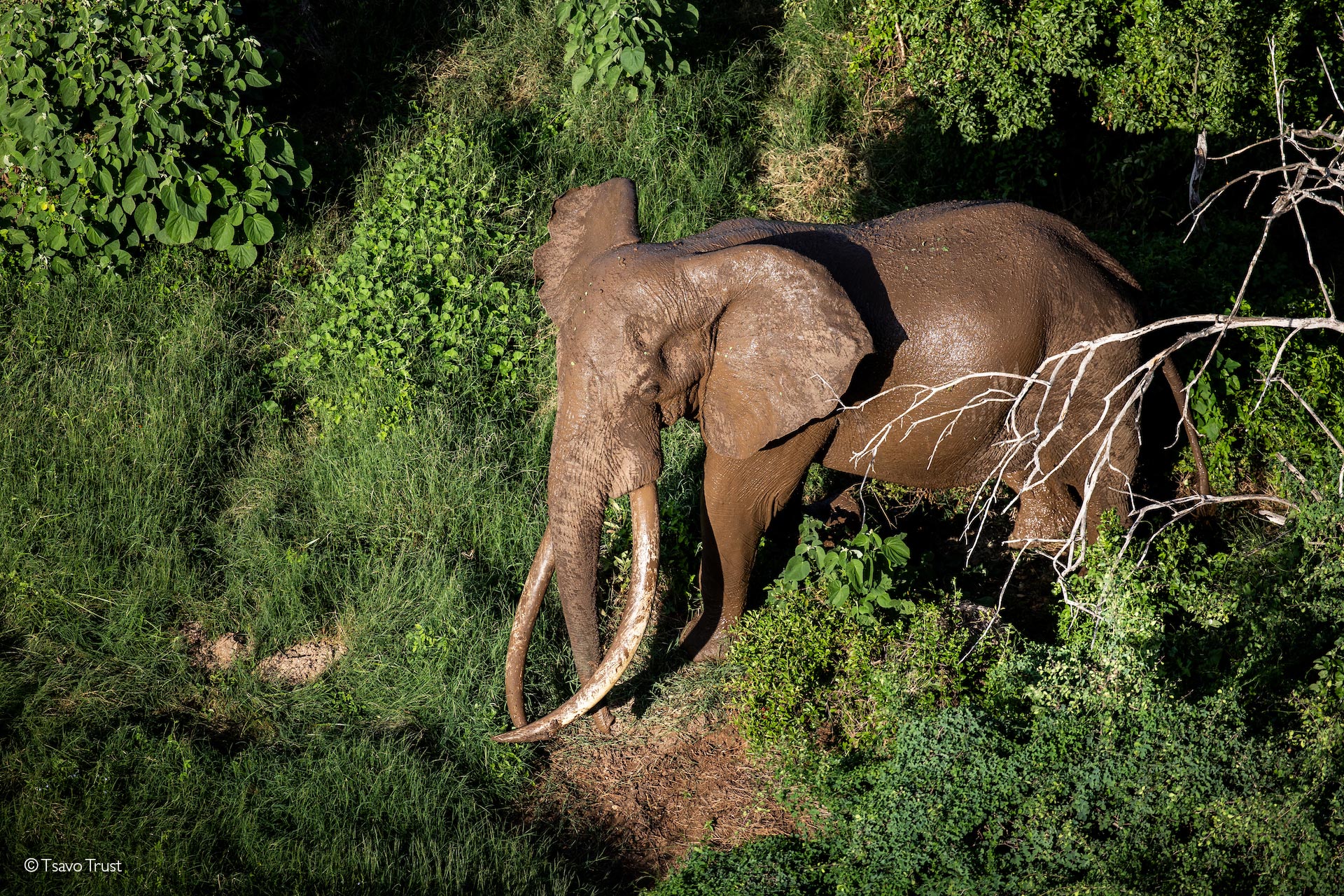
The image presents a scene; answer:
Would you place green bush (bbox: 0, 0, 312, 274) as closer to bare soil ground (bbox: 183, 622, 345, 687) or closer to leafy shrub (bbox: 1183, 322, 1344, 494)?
bare soil ground (bbox: 183, 622, 345, 687)

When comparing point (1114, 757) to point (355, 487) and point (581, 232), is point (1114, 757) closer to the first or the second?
point (581, 232)

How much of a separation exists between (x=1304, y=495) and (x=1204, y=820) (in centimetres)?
218

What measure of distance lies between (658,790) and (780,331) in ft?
7.41

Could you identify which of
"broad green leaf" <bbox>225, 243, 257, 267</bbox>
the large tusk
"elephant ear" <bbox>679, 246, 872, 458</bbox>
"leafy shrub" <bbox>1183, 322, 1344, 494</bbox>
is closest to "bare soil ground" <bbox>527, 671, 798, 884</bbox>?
the large tusk

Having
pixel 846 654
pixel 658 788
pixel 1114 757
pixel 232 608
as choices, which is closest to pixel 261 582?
pixel 232 608

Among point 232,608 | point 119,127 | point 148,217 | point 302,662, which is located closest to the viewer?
point 302,662

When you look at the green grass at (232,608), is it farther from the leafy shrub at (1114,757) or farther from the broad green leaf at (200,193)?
the leafy shrub at (1114,757)

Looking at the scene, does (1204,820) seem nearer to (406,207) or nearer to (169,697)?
(169,697)

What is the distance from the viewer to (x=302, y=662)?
551 centimetres

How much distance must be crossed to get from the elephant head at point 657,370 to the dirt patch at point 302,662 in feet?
5.35

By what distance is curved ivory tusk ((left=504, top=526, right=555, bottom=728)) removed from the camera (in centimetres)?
492

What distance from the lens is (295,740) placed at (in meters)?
5.02

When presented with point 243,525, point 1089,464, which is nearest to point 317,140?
point 243,525

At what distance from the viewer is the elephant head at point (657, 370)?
4.22m
